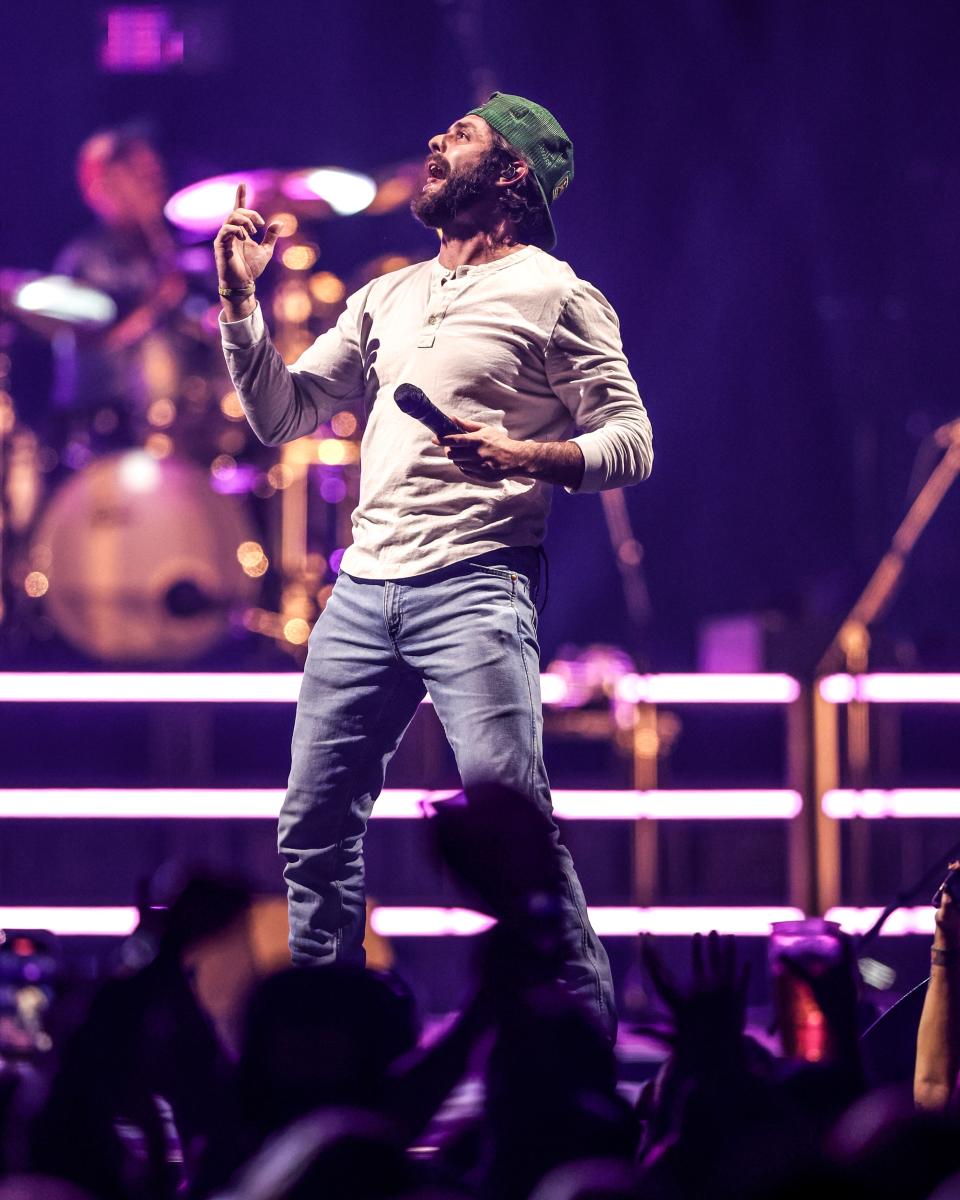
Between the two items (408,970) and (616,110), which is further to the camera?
(616,110)

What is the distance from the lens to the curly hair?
3.22 meters

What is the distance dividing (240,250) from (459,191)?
442 mm

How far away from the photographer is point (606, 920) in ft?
18.5

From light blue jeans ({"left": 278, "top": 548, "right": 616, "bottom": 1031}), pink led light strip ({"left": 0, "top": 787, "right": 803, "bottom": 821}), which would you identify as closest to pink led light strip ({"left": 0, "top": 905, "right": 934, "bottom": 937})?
pink led light strip ({"left": 0, "top": 787, "right": 803, "bottom": 821})

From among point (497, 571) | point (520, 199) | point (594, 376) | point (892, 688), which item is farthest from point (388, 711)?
point (892, 688)

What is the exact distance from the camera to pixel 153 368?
7781mm

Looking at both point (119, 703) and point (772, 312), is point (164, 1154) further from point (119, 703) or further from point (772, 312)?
point (772, 312)

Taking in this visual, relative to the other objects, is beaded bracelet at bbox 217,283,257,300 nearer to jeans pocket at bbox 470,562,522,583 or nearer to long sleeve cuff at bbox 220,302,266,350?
long sleeve cuff at bbox 220,302,266,350

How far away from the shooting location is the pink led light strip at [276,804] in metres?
5.62

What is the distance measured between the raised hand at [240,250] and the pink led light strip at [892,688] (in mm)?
3259

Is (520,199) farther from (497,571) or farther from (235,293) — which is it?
(497,571)

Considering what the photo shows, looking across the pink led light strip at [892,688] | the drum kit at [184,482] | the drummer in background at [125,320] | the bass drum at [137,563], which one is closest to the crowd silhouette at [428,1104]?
the pink led light strip at [892,688]

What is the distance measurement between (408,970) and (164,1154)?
354cm

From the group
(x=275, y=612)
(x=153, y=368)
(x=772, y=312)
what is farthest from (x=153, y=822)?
(x=772, y=312)
